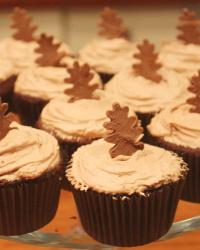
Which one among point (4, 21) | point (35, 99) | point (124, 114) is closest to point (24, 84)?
point (35, 99)

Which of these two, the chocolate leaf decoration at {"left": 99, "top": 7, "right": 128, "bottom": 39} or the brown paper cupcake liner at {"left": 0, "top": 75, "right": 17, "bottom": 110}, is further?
the chocolate leaf decoration at {"left": 99, "top": 7, "right": 128, "bottom": 39}

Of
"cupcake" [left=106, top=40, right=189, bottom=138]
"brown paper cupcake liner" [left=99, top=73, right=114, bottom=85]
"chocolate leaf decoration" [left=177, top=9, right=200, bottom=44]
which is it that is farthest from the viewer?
"brown paper cupcake liner" [left=99, top=73, right=114, bottom=85]

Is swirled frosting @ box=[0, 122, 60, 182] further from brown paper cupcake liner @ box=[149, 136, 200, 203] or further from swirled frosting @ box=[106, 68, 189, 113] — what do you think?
swirled frosting @ box=[106, 68, 189, 113]

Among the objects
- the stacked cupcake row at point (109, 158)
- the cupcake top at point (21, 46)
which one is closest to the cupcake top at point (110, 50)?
the cupcake top at point (21, 46)

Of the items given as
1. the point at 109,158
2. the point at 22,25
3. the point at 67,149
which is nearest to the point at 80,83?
the point at 67,149

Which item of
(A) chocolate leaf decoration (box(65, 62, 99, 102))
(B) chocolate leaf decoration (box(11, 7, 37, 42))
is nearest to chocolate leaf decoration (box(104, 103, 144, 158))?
(A) chocolate leaf decoration (box(65, 62, 99, 102))

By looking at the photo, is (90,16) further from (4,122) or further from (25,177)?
(25,177)
